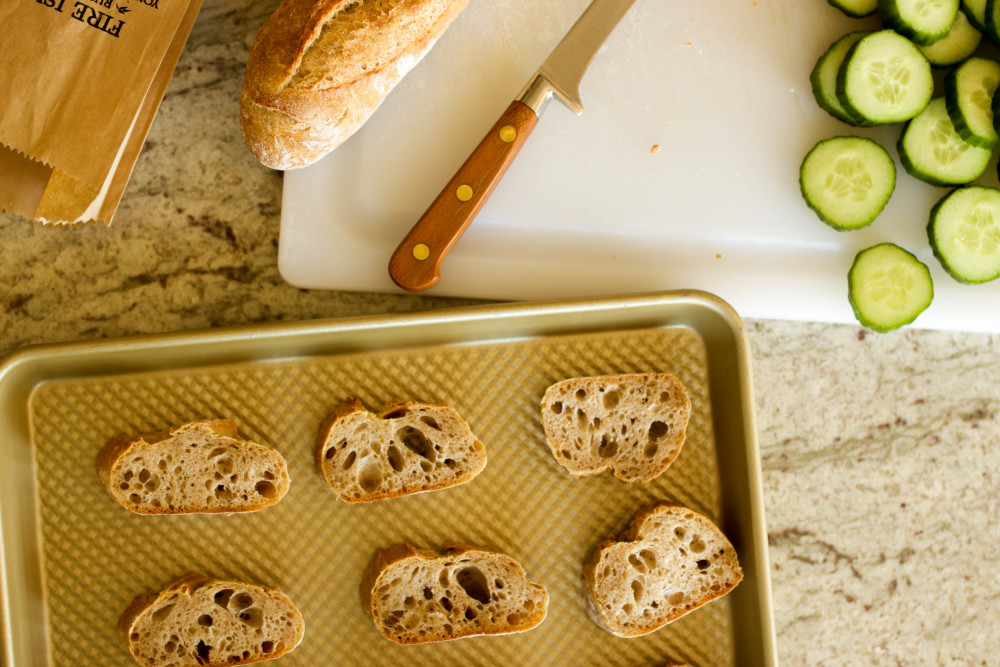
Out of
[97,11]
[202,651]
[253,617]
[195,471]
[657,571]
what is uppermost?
[97,11]

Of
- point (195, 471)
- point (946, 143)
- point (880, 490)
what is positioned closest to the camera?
point (195, 471)

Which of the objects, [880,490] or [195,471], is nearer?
[195,471]

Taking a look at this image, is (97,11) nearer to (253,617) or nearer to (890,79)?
(253,617)

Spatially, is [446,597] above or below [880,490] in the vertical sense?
below

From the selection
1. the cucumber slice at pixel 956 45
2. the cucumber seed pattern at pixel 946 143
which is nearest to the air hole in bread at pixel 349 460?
the cucumber seed pattern at pixel 946 143

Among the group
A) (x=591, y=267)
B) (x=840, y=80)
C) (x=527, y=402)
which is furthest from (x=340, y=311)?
(x=840, y=80)

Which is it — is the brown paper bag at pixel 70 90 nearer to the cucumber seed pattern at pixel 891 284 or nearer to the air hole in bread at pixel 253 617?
the air hole in bread at pixel 253 617

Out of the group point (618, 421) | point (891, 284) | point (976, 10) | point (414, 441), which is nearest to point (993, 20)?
point (976, 10)

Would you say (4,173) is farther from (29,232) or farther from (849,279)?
(849,279)
